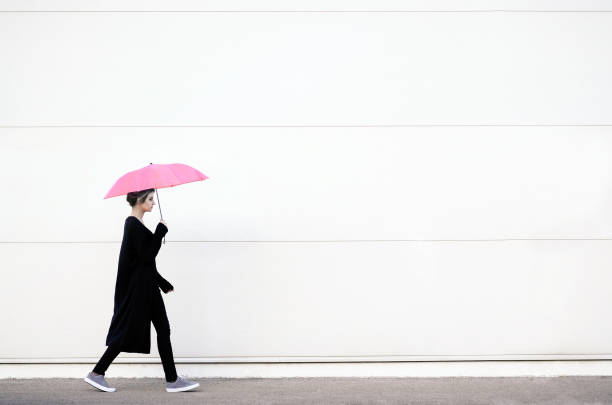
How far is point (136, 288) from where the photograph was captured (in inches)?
240

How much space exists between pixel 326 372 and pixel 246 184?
5.98ft

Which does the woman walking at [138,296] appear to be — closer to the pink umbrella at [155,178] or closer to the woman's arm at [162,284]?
the woman's arm at [162,284]

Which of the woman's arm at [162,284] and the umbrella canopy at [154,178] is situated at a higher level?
the umbrella canopy at [154,178]

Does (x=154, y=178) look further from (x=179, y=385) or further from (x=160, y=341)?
(x=179, y=385)

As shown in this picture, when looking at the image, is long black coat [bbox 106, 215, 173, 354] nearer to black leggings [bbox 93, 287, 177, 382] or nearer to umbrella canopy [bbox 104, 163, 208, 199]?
black leggings [bbox 93, 287, 177, 382]

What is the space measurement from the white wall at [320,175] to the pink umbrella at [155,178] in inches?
38.5

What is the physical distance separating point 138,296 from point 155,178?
3.23 ft

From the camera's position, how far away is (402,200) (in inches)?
272

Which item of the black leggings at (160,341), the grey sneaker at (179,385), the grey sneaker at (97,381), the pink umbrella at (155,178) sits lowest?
the grey sneaker at (179,385)

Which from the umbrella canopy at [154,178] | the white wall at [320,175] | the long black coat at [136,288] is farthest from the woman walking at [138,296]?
the white wall at [320,175]

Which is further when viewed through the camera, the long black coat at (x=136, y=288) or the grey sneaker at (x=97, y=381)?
the grey sneaker at (x=97, y=381)

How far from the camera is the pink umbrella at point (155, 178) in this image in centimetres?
577

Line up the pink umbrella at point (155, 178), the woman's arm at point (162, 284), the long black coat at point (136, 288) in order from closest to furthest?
the pink umbrella at point (155, 178)
the long black coat at point (136, 288)
the woman's arm at point (162, 284)

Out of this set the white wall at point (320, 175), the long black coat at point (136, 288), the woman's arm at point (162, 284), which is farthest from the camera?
the white wall at point (320, 175)
